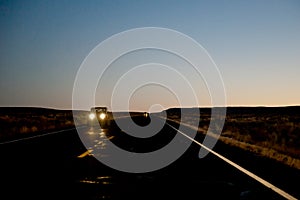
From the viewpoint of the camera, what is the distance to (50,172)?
30.6 ft

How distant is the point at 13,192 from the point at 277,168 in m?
6.95

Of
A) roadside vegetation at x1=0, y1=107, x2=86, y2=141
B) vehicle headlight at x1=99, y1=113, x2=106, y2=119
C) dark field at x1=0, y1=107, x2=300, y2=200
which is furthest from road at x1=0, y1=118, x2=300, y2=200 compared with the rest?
vehicle headlight at x1=99, y1=113, x2=106, y2=119

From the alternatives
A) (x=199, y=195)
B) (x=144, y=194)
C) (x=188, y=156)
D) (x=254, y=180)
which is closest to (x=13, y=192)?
(x=144, y=194)

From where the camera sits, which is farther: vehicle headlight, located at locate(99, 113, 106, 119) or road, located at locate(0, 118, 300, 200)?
vehicle headlight, located at locate(99, 113, 106, 119)

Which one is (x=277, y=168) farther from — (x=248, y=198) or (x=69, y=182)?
(x=69, y=182)

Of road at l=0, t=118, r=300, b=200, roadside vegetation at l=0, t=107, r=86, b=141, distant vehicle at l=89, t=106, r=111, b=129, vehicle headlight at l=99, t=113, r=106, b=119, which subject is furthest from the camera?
vehicle headlight at l=99, t=113, r=106, b=119

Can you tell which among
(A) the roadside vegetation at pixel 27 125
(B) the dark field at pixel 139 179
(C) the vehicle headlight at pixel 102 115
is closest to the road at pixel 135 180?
(B) the dark field at pixel 139 179

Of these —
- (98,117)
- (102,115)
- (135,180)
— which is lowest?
(135,180)

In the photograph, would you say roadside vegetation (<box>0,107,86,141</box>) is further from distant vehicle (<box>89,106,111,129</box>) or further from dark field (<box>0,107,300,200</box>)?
dark field (<box>0,107,300,200</box>)

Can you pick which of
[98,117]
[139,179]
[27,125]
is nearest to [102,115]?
[98,117]

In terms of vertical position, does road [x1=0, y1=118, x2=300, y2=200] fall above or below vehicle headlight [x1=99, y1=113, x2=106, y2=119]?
below

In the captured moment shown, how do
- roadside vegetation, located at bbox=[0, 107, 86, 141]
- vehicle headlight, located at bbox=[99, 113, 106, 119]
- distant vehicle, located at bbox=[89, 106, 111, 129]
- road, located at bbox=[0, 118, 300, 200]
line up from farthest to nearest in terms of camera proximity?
vehicle headlight, located at bbox=[99, 113, 106, 119]
distant vehicle, located at bbox=[89, 106, 111, 129]
roadside vegetation, located at bbox=[0, 107, 86, 141]
road, located at bbox=[0, 118, 300, 200]

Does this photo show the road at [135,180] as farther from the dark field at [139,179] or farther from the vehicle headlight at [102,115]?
the vehicle headlight at [102,115]

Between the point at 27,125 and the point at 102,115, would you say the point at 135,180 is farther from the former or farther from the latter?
the point at 102,115
